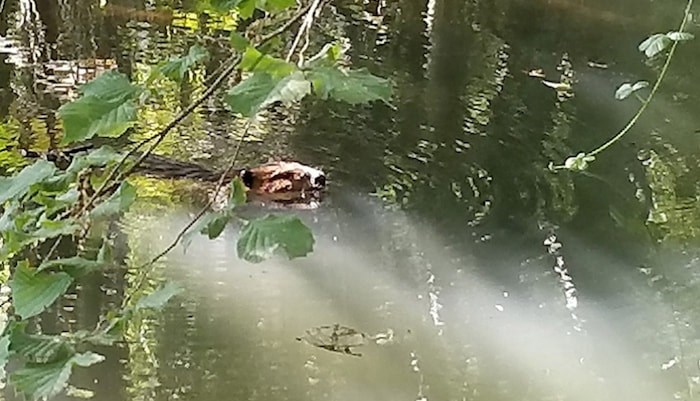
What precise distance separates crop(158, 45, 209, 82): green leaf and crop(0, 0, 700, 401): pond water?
54cm

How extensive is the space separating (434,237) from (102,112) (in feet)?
6.62

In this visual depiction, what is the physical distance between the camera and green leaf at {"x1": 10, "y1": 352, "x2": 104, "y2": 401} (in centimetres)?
53

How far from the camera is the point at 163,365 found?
196 cm

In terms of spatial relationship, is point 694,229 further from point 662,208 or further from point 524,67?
point 524,67

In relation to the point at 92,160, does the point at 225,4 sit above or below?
above

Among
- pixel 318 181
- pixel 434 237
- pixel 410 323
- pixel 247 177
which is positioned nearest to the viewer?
pixel 410 323

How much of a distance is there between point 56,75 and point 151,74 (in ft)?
9.75

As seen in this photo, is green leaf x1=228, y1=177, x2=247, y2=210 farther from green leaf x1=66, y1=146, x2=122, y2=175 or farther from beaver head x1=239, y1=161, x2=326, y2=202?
beaver head x1=239, y1=161, x2=326, y2=202

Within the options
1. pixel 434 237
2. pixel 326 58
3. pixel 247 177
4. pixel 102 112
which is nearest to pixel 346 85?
pixel 326 58

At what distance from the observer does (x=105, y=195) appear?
639 millimetres

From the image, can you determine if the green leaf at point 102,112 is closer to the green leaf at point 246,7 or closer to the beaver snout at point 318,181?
the green leaf at point 246,7


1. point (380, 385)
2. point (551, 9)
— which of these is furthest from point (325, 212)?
point (551, 9)

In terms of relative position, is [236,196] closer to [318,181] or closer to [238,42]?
[238,42]

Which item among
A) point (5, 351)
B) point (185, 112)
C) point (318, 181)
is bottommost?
point (318, 181)
